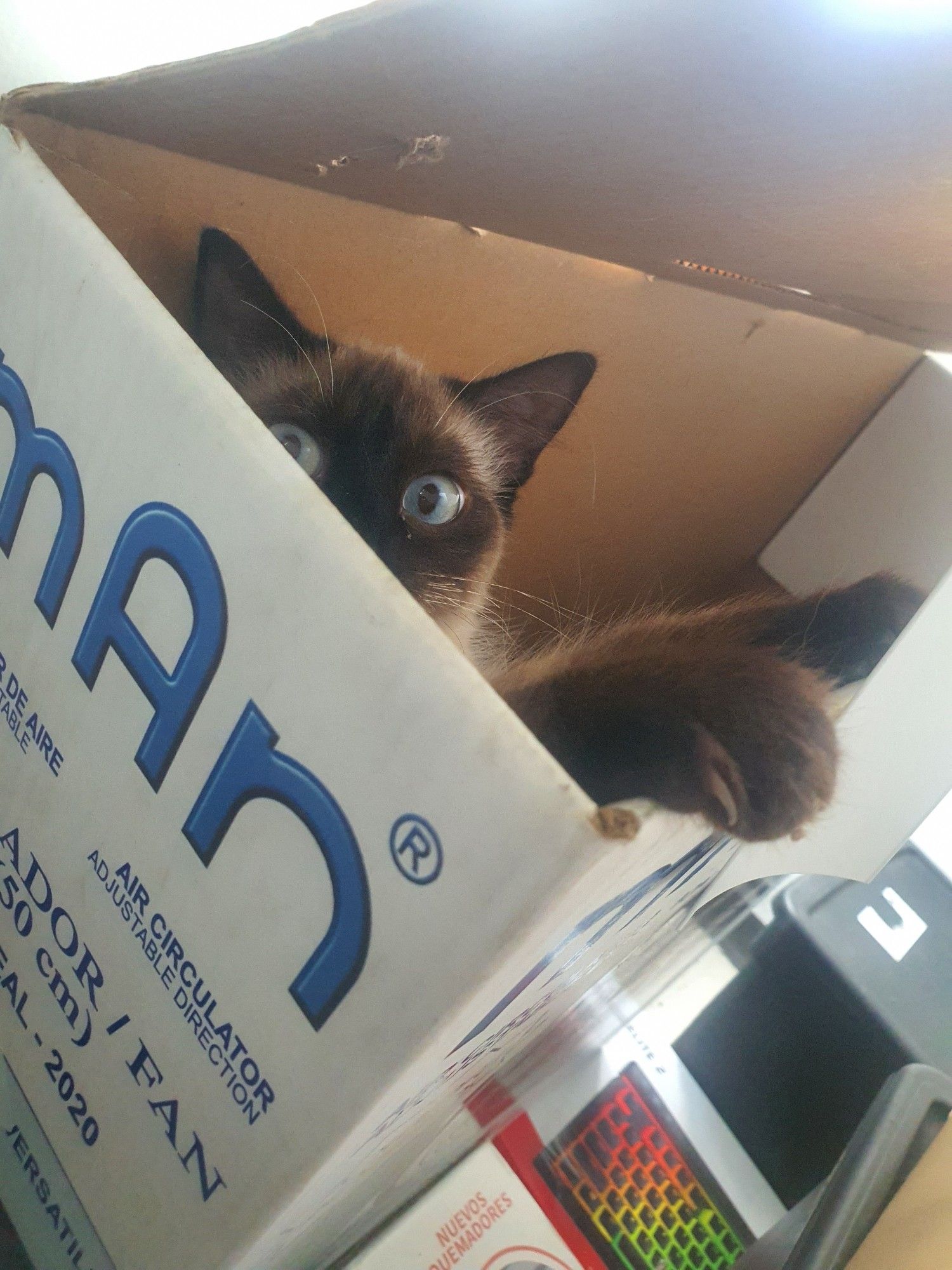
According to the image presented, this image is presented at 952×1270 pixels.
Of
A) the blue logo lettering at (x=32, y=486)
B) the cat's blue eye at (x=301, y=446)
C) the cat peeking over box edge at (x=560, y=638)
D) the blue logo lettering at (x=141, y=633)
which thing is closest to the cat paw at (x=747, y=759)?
the cat peeking over box edge at (x=560, y=638)

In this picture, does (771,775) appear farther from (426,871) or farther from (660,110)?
(660,110)

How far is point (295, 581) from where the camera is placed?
355 millimetres

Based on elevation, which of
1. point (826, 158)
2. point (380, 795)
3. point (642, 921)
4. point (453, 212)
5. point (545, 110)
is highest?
point (453, 212)

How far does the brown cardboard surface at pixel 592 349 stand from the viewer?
2.49 feet

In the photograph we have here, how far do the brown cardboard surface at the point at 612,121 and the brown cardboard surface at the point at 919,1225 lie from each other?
0.77 metres

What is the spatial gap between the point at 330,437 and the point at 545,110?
1.10ft

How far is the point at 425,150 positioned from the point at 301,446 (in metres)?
0.26

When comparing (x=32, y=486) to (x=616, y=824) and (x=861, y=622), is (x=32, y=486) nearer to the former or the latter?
(x=616, y=824)

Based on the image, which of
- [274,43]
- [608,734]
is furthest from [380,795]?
[274,43]

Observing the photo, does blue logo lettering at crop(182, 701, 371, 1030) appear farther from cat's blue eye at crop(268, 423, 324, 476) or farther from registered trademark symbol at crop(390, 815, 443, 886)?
cat's blue eye at crop(268, 423, 324, 476)

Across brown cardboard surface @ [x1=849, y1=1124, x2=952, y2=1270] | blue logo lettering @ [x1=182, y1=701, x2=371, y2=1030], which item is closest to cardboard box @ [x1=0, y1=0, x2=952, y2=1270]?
blue logo lettering @ [x1=182, y1=701, x2=371, y2=1030]

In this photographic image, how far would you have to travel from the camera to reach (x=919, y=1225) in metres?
0.64

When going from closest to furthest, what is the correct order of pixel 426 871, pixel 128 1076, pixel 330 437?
1. pixel 426 871
2. pixel 128 1076
3. pixel 330 437

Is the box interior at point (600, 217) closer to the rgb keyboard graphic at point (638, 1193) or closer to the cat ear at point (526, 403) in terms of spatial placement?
the cat ear at point (526, 403)
